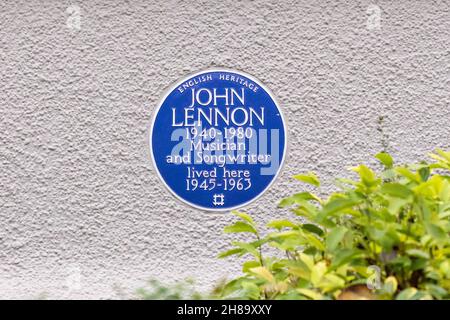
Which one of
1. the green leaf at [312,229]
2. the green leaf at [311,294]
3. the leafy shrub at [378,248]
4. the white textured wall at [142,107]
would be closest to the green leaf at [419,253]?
the leafy shrub at [378,248]

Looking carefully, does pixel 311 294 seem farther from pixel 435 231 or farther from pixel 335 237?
pixel 435 231

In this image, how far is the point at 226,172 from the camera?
5219 mm

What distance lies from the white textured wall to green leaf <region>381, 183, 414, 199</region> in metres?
2.94

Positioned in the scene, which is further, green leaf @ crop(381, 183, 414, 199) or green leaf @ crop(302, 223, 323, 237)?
green leaf @ crop(302, 223, 323, 237)

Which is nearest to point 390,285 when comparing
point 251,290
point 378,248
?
point 378,248

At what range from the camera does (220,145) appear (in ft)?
17.1

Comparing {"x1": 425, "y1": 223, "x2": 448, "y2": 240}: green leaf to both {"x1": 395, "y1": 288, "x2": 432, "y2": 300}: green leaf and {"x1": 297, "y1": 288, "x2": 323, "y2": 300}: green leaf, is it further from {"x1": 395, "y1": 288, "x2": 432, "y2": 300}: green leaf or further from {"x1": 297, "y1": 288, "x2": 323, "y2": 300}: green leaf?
{"x1": 297, "y1": 288, "x2": 323, "y2": 300}: green leaf

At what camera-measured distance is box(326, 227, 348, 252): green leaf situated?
88.9 inches

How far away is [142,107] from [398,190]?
3175mm

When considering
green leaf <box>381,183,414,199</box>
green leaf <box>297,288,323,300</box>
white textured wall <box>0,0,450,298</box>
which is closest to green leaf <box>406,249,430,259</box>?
green leaf <box>381,183,414,199</box>
